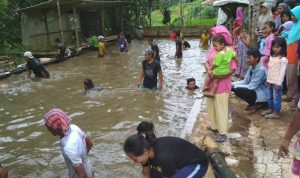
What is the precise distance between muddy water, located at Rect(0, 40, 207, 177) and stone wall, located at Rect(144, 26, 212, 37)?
1254 centimetres

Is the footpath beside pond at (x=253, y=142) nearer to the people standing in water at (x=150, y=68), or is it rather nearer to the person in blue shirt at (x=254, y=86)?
the person in blue shirt at (x=254, y=86)

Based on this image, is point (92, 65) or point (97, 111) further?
point (92, 65)

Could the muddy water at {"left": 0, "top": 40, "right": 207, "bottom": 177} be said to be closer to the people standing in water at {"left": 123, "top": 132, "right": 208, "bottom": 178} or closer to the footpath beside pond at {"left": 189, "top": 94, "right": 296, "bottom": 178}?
the footpath beside pond at {"left": 189, "top": 94, "right": 296, "bottom": 178}

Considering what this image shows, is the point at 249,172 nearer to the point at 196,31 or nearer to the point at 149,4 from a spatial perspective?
the point at 196,31

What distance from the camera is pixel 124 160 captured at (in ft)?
19.9

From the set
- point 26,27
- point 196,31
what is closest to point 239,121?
point 26,27

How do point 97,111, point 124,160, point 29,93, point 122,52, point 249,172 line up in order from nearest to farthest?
point 249,172
point 124,160
point 97,111
point 29,93
point 122,52

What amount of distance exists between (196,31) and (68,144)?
25.1 m

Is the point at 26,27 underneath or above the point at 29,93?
above

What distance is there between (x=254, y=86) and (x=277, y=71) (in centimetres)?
77

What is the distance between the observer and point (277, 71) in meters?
6.34

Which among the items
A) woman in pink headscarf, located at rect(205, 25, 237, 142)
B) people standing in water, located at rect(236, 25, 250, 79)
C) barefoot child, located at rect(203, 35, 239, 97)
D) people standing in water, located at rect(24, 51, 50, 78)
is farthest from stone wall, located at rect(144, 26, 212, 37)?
barefoot child, located at rect(203, 35, 239, 97)

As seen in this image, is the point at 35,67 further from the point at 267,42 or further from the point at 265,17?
the point at 267,42

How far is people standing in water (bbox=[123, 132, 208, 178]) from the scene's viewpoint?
3.05 m
